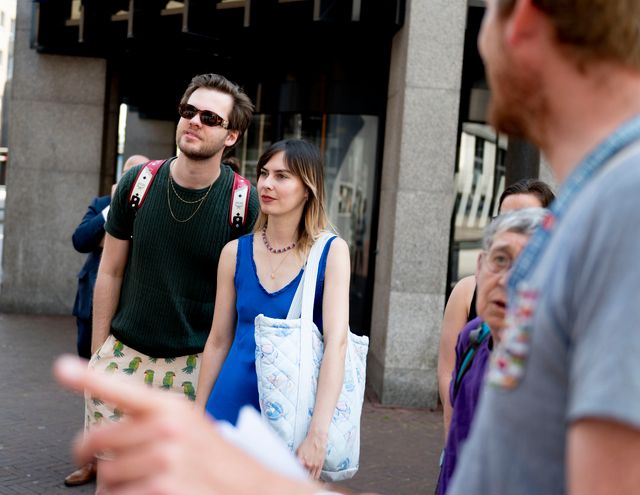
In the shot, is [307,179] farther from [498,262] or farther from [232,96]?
[498,262]

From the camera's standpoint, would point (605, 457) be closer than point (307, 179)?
Yes

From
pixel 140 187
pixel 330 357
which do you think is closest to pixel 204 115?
pixel 140 187

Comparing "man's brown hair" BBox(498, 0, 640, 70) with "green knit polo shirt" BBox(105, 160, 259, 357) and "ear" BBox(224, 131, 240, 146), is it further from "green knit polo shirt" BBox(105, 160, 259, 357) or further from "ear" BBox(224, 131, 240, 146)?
"ear" BBox(224, 131, 240, 146)

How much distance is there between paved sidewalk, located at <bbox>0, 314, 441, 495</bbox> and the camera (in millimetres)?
6012

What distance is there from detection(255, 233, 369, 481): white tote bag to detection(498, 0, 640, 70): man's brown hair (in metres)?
2.19

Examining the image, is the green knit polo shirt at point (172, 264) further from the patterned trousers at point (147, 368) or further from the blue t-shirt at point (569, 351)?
the blue t-shirt at point (569, 351)

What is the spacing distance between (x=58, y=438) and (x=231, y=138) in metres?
3.56

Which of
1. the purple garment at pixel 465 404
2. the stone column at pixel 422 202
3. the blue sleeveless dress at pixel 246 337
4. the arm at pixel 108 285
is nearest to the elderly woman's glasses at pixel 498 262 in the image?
the purple garment at pixel 465 404

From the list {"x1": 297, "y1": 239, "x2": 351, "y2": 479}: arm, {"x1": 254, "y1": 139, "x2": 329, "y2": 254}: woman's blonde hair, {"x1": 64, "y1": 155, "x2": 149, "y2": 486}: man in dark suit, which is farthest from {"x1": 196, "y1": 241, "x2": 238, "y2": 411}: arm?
{"x1": 64, "y1": 155, "x2": 149, "y2": 486}: man in dark suit

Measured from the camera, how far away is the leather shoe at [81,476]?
575 cm

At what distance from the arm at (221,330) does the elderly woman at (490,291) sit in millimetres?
1129

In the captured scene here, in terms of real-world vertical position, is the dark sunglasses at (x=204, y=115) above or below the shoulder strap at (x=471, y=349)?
above

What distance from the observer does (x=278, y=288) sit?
3482 mm

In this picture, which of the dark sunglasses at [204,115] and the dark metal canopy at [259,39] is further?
the dark metal canopy at [259,39]
